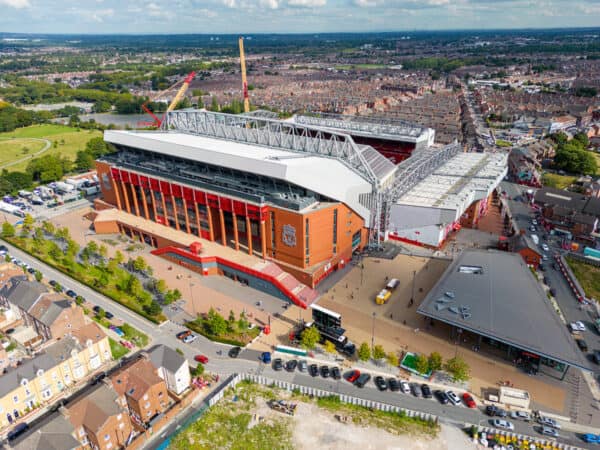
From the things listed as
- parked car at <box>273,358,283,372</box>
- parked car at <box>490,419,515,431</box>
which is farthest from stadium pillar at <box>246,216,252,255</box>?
parked car at <box>490,419,515,431</box>

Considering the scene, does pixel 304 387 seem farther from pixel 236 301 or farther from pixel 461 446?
pixel 236 301

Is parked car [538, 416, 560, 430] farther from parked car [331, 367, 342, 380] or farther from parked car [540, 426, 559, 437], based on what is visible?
parked car [331, 367, 342, 380]

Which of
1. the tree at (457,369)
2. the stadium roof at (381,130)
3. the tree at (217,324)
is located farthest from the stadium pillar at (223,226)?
the stadium roof at (381,130)

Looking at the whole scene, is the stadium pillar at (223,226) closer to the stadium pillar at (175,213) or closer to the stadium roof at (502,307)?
the stadium pillar at (175,213)

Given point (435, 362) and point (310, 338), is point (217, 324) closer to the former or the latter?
point (310, 338)

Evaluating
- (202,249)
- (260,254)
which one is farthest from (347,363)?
(202,249)

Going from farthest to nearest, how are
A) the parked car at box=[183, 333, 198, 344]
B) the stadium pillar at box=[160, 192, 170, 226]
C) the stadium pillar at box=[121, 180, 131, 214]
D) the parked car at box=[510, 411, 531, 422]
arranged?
the stadium pillar at box=[121, 180, 131, 214] → the stadium pillar at box=[160, 192, 170, 226] → the parked car at box=[183, 333, 198, 344] → the parked car at box=[510, 411, 531, 422]
